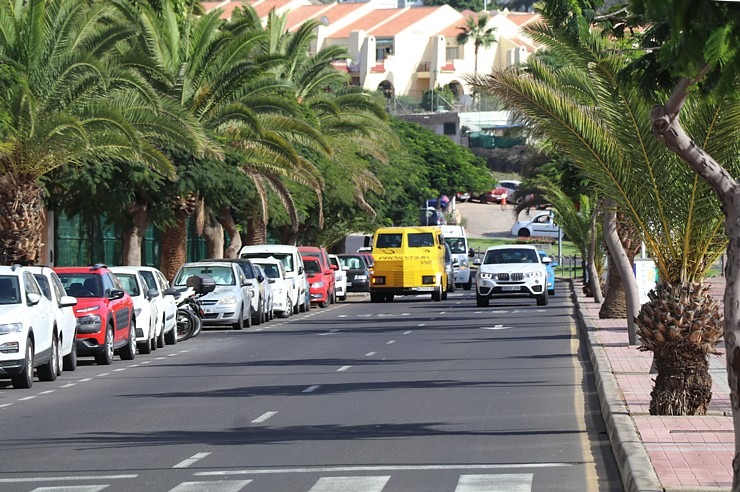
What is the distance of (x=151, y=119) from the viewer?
1321 inches

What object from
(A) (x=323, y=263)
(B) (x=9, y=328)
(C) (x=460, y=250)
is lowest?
(B) (x=9, y=328)

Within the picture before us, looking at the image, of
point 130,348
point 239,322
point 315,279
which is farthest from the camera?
point 315,279

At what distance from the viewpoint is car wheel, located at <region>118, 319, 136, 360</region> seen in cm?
2561

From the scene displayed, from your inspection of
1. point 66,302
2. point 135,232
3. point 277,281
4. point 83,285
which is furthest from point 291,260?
point 66,302

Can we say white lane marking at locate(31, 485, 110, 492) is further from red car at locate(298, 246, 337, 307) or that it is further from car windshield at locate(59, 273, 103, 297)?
red car at locate(298, 246, 337, 307)

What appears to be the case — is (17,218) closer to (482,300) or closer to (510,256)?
(482,300)

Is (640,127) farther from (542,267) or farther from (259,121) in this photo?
(542,267)

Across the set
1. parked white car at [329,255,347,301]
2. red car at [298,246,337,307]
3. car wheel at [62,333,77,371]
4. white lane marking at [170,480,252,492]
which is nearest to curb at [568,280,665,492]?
white lane marking at [170,480,252,492]

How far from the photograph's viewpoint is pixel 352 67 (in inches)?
5871

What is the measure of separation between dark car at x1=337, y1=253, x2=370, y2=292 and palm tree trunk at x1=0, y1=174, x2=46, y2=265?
30.5 metres

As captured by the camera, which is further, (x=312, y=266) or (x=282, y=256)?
(x=312, y=266)

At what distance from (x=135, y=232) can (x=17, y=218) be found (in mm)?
10745

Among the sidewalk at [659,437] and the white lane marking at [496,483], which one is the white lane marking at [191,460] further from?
the sidewalk at [659,437]

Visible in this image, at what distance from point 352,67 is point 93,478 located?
Answer: 139178 millimetres
